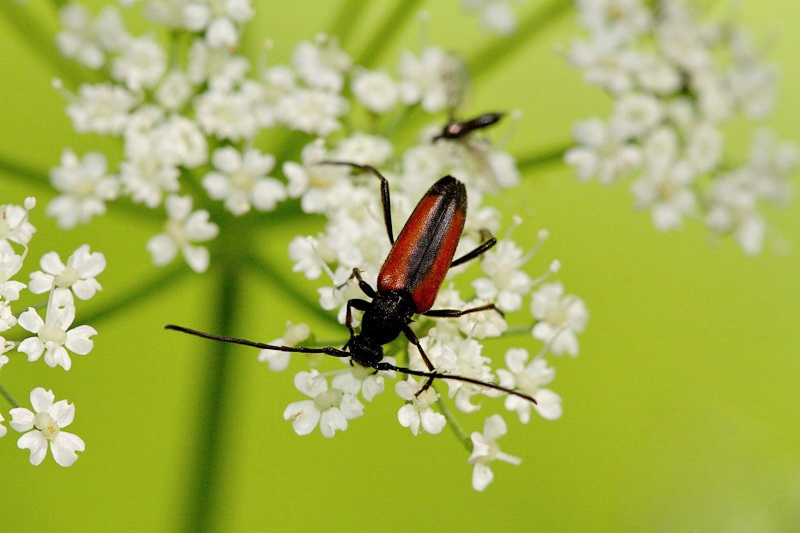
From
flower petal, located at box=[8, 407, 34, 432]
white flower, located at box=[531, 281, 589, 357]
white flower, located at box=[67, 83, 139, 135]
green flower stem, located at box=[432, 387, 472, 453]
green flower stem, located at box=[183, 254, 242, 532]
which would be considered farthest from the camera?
green flower stem, located at box=[183, 254, 242, 532]

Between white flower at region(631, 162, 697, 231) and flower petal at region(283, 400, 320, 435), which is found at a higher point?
white flower at region(631, 162, 697, 231)

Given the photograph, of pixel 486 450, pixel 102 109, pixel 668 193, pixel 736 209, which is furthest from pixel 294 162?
pixel 736 209

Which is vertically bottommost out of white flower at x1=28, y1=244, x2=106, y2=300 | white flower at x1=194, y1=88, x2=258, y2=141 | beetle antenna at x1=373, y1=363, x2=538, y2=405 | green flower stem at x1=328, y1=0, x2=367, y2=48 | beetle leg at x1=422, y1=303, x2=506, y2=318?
beetle antenna at x1=373, y1=363, x2=538, y2=405

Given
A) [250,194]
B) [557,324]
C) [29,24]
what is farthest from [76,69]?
[557,324]

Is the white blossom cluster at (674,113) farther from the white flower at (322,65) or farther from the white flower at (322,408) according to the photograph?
the white flower at (322,408)

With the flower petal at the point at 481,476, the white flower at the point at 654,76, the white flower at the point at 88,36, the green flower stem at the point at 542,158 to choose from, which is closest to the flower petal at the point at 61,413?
the flower petal at the point at 481,476

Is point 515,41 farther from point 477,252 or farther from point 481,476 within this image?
point 481,476

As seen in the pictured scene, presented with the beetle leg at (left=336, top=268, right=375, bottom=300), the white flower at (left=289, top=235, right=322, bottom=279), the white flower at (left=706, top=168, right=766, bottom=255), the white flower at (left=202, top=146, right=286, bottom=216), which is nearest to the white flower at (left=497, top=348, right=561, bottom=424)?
the beetle leg at (left=336, top=268, right=375, bottom=300)

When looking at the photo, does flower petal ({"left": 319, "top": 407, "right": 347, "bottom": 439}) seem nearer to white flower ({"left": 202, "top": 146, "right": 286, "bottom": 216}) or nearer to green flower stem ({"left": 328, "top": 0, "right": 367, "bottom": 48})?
white flower ({"left": 202, "top": 146, "right": 286, "bottom": 216})
